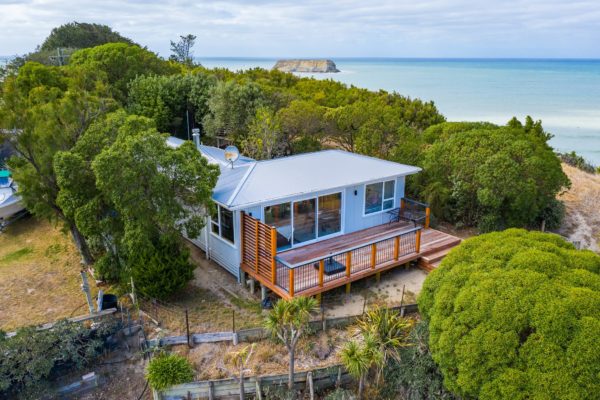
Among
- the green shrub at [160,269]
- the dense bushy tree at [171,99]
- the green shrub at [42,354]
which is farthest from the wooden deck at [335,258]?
the dense bushy tree at [171,99]

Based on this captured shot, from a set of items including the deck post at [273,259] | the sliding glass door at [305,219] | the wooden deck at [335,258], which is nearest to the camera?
the deck post at [273,259]

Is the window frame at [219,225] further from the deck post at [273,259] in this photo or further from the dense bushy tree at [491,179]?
the dense bushy tree at [491,179]

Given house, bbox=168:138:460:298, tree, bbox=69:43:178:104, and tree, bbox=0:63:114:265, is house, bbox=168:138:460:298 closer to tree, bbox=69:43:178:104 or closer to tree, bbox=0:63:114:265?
tree, bbox=0:63:114:265

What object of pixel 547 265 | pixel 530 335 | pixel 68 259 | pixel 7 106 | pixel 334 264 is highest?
pixel 7 106

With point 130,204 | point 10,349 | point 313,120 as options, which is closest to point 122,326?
point 10,349

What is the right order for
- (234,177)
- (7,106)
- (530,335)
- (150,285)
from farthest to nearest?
(234,177)
(7,106)
(150,285)
(530,335)

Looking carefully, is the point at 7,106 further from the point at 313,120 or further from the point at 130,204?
the point at 313,120
